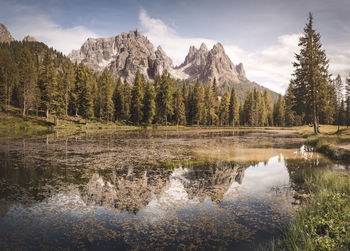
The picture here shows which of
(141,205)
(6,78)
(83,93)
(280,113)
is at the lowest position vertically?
(141,205)

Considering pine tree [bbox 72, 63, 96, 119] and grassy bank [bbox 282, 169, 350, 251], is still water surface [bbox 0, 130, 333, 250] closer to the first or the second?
grassy bank [bbox 282, 169, 350, 251]

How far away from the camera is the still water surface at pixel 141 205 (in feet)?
21.2

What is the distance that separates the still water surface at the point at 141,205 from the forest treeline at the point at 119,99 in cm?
3454

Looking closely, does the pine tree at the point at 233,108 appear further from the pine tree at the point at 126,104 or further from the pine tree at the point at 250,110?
the pine tree at the point at 126,104

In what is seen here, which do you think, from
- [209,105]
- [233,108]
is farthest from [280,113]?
[209,105]

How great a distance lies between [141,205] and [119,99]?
72.6 meters

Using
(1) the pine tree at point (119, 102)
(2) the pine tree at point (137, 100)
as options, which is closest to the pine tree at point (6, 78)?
(1) the pine tree at point (119, 102)

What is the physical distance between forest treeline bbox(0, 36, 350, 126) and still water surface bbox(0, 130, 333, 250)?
3454 centimetres

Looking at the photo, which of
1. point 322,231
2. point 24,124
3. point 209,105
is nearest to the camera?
point 322,231

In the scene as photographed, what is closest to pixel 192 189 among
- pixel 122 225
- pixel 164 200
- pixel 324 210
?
pixel 164 200

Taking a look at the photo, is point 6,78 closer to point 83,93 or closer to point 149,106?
point 83,93

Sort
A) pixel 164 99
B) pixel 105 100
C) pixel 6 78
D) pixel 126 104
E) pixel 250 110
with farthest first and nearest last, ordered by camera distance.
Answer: pixel 250 110
pixel 126 104
pixel 164 99
pixel 105 100
pixel 6 78

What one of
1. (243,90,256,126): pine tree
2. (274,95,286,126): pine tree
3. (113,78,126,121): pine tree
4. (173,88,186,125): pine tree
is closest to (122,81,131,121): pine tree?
(113,78,126,121): pine tree

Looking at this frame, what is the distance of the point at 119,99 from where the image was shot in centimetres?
7819
